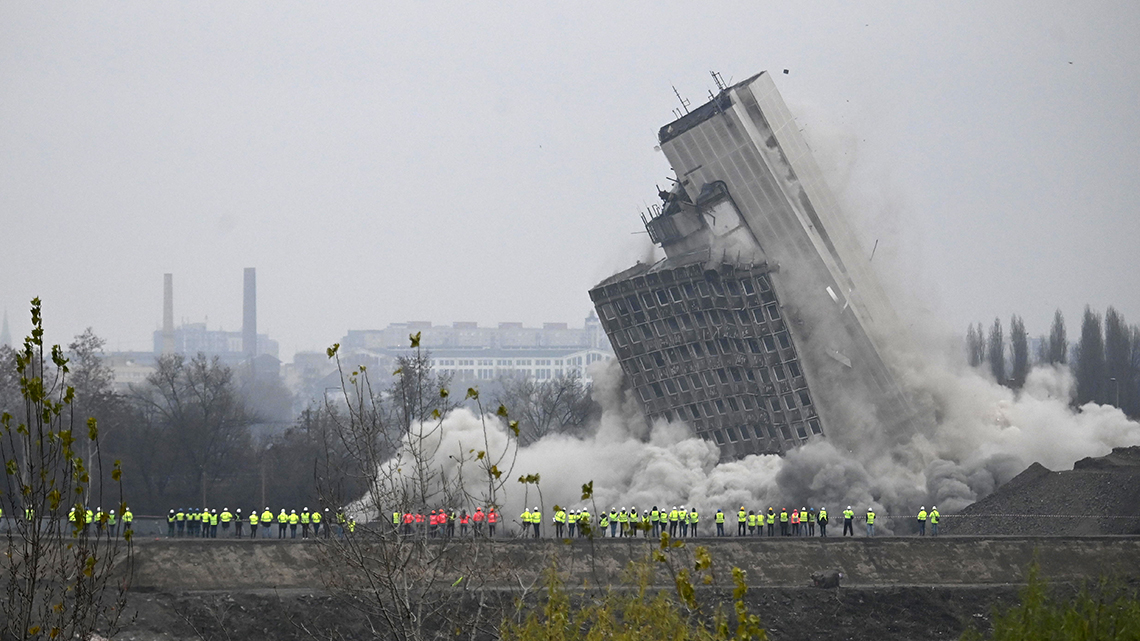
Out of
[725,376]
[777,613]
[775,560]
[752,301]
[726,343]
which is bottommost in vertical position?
[777,613]

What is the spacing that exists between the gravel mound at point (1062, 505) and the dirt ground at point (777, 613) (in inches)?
388

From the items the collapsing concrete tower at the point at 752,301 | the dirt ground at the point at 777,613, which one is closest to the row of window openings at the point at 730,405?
the collapsing concrete tower at the point at 752,301

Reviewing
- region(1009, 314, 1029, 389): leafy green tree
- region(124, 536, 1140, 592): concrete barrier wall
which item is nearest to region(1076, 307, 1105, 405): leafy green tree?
region(1009, 314, 1029, 389): leafy green tree

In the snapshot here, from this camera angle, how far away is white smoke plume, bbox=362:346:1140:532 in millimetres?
54469

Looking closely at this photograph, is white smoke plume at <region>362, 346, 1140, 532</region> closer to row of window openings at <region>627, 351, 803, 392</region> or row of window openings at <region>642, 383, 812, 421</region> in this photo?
row of window openings at <region>642, 383, 812, 421</region>

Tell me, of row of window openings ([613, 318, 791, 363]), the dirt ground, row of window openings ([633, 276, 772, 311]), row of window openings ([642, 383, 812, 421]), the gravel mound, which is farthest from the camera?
row of window openings ([642, 383, 812, 421])

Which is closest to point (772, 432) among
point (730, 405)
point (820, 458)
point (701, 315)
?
point (730, 405)

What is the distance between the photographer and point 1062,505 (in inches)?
1944

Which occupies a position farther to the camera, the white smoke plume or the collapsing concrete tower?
the collapsing concrete tower

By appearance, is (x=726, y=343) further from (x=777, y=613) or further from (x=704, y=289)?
(x=777, y=613)

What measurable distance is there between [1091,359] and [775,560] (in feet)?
191

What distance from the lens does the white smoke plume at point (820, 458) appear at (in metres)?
54.5

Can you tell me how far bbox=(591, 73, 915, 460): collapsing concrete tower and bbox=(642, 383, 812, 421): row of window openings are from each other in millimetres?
56

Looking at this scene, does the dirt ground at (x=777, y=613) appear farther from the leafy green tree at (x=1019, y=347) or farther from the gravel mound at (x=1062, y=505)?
the leafy green tree at (x=1019, y=347)
